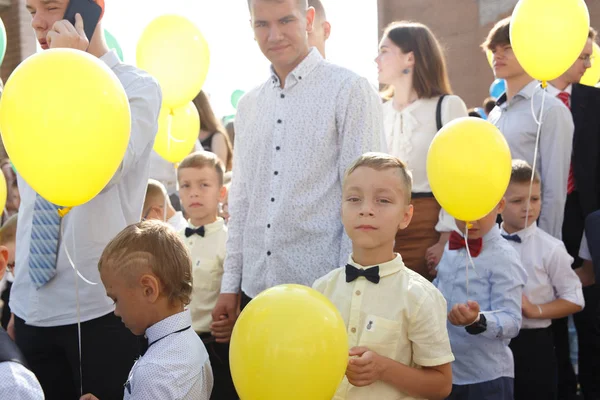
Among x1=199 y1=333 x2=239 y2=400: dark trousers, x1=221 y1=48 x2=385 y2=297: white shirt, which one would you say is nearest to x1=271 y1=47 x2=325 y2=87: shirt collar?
x1=221 y1=48 x2=385 y2=297: white shirt

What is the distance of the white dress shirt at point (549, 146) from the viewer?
3.51m

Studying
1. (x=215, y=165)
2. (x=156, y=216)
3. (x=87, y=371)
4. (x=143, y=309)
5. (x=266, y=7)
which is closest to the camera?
(x=143, y=309)

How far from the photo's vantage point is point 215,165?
3.87 metres

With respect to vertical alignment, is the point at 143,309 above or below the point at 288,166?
below

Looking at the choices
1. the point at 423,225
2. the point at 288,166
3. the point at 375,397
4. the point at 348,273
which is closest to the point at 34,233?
the point at 288,166

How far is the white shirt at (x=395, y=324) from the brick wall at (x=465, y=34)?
827 cm

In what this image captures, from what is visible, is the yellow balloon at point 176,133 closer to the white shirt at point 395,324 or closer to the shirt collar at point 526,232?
the shirt collar at point 526,232

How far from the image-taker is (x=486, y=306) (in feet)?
9.46

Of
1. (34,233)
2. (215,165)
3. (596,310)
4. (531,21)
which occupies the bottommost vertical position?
(596,310)

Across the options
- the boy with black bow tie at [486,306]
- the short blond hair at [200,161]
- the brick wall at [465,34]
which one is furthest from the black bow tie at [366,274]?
the brick wall at [465,34]

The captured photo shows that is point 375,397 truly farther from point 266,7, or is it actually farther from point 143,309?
point 266,7

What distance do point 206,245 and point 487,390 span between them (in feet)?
5.80

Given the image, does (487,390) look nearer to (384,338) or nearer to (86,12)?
(384,338)

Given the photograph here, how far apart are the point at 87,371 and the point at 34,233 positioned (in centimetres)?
52
